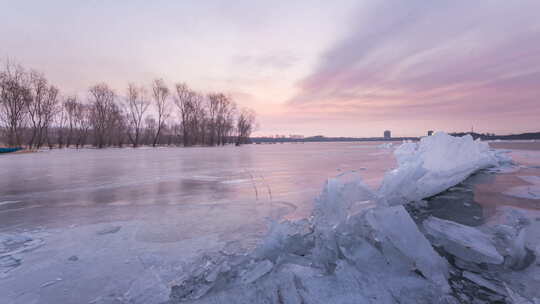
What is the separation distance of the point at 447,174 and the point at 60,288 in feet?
12.4

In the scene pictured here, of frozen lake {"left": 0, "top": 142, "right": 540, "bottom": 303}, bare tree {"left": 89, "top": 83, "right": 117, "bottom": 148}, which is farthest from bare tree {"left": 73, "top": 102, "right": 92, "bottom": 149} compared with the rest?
frozen lake {"left": 0, "top": 142, "right": 540, "bottom": 303}

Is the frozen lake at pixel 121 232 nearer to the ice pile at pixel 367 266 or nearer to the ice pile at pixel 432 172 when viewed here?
the ice pile at pixel 367 266

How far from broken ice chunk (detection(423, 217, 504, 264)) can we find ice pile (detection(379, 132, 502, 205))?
0.41 meters

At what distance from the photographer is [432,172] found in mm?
2697

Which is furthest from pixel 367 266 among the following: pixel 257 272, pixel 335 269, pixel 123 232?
pixel 123 232

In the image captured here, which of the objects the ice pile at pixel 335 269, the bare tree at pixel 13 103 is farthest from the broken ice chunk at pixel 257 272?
the bare tree at pixel 13 103

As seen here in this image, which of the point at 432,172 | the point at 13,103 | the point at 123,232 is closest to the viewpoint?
the point at 123,232

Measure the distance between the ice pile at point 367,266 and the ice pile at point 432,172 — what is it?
1.52 ft

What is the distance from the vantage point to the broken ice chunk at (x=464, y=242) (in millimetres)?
1282

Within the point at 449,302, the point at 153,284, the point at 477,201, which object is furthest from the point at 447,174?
the point at 153,284

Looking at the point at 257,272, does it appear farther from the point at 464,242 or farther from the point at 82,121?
the point at 82,121

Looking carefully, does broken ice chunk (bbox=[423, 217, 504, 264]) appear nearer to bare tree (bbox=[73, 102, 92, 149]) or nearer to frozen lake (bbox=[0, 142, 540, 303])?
frozen lake (bbox=[0, 142, 540, 303])

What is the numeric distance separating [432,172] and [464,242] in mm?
1548

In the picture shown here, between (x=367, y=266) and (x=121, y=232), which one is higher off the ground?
(x=367, y=266)
